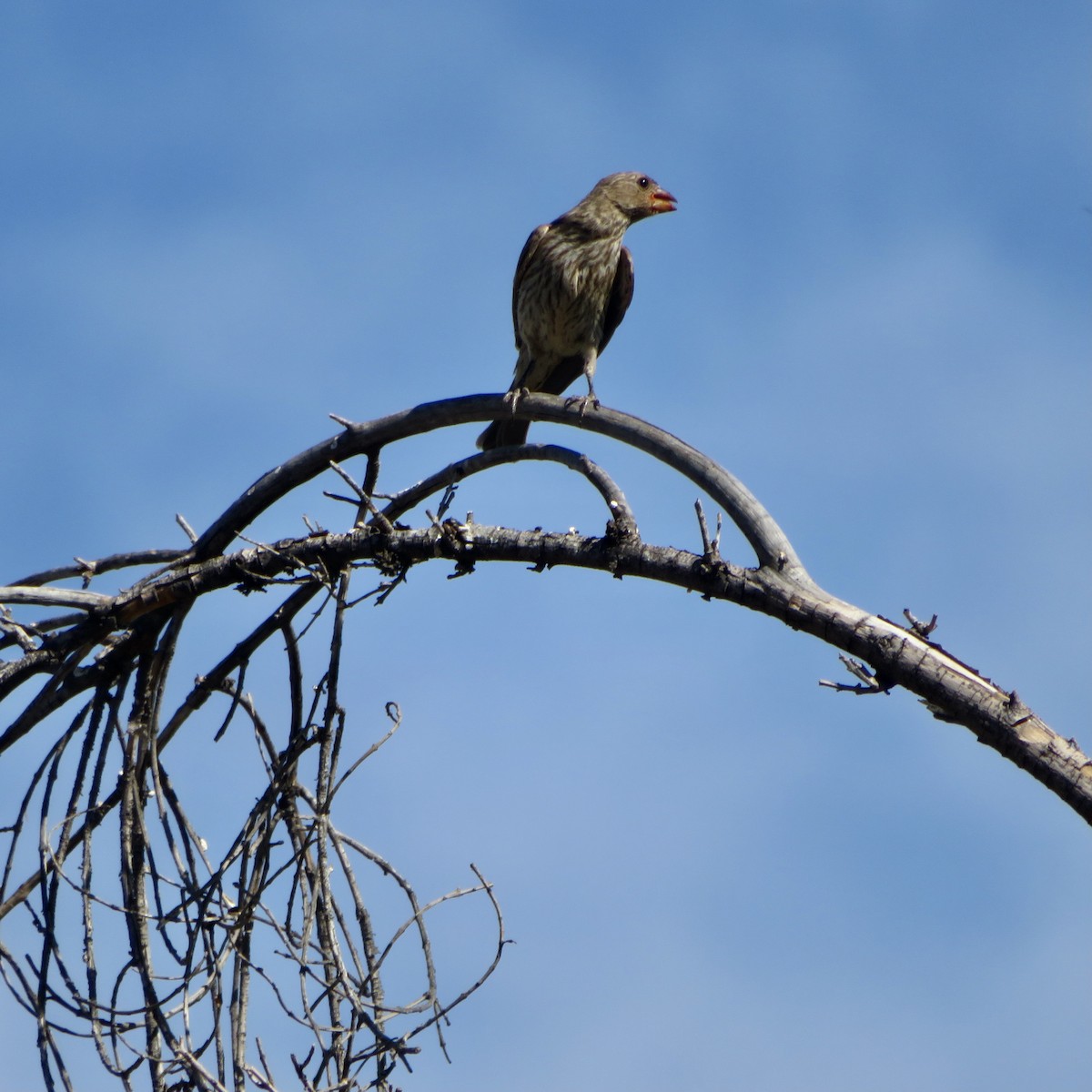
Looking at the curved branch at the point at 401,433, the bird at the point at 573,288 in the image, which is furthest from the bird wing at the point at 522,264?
the curved branch at the point at 401,433

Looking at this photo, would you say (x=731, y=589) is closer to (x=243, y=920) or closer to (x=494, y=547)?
(x=494, y=547)

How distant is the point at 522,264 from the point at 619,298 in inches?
20.8

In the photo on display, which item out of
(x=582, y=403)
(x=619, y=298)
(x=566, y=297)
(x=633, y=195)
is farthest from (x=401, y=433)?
(x=633, y=195)

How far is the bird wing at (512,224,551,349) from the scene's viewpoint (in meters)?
6.37

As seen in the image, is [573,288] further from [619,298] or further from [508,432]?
[508,432]

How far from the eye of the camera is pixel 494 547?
123 inches

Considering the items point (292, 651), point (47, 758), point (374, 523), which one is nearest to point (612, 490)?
point (374, 523)

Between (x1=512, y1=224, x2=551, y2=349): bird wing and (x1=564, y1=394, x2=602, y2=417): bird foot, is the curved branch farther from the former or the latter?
(x1=512, y1=224, x2=551, y2=349): bird wing

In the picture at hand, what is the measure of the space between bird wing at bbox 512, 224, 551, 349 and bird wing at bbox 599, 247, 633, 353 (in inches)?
15.9

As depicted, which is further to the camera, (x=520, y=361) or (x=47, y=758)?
(x=520, y=361)

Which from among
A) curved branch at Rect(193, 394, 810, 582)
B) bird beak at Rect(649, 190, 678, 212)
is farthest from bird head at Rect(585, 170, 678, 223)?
curved branch at Rect(193, 394, 810, 582)

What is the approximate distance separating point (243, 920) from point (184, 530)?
1.34m

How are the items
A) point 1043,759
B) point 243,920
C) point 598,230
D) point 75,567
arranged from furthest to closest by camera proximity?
point 598,230, point 75,567, point 243,920, point 1043,759

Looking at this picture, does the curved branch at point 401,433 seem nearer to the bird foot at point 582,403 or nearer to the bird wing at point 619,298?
the bird foot at point 582,403
